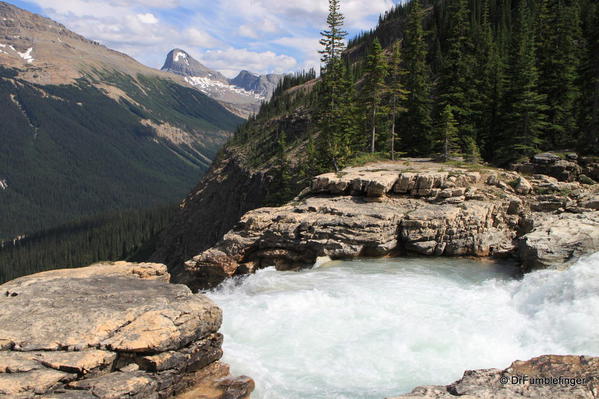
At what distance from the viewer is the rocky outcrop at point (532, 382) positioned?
10.1 metres

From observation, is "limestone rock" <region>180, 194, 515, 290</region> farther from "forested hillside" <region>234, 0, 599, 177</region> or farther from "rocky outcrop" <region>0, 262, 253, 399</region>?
"forested hillside" <region>234, 0, 599, 177</region>

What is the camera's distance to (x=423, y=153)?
4975 centimetres

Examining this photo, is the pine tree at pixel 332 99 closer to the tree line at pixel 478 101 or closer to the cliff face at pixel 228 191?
the tree line at pixel 478 101

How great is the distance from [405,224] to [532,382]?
16490mm

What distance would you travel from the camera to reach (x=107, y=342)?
11.7m

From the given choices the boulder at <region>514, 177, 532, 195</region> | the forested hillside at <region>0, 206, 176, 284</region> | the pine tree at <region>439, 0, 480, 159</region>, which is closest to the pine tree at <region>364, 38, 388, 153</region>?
the pine tree at <region>439, 0, 480, 159</region>

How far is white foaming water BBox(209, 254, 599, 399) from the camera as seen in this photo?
14133mm

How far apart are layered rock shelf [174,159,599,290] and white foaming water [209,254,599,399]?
328 centimetres

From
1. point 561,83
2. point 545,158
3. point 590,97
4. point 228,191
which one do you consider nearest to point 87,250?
point 228,191

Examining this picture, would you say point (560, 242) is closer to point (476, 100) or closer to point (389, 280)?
point (389, 280)

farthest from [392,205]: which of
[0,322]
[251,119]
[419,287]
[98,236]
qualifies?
[98,236]

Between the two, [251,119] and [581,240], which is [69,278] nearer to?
[581,240]

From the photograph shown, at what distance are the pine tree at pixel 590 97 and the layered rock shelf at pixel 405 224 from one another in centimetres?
1050

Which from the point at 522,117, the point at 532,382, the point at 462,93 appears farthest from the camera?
the point at 462,93
